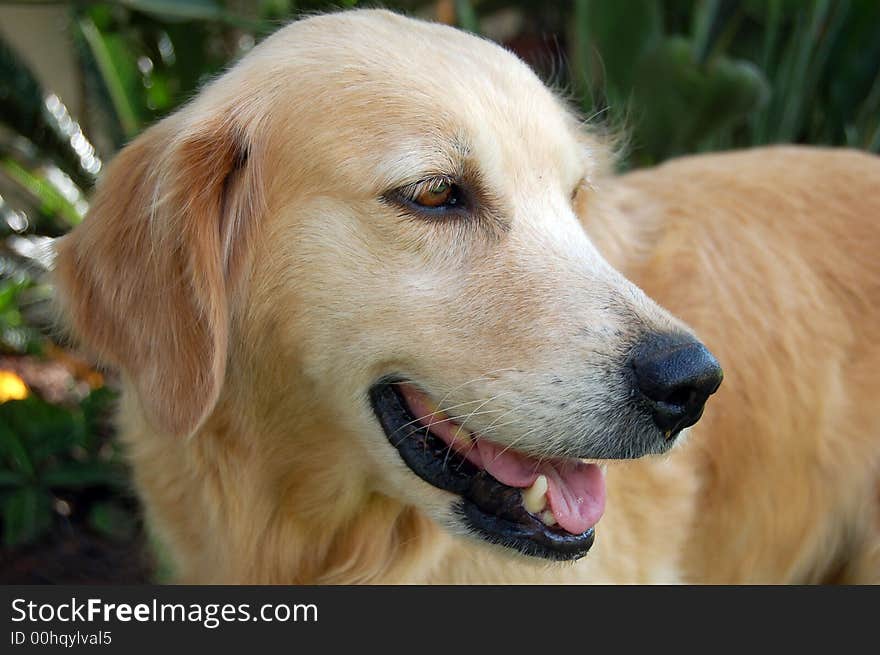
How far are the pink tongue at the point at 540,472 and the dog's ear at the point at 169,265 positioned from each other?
1.58ft

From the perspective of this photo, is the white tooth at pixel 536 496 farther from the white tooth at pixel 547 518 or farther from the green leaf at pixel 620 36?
the green leaf at pixel 620 36

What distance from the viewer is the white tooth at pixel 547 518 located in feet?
6.84

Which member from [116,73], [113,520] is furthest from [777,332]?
[116,73]


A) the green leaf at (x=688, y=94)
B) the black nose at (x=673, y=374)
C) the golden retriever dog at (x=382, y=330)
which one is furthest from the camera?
the green leaf at (x=688, y=94)

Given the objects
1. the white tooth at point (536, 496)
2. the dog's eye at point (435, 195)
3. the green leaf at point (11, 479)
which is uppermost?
the dog's eye at point (435, 195)

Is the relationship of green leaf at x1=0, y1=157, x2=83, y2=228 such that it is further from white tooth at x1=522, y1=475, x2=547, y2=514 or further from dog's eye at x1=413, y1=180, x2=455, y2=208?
white tooth at x1=522, y1=475, x2=547, y2=514

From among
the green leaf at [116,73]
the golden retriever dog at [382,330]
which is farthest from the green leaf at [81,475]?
the green leaf at [116,73]

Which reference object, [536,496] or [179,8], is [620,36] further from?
[536,496]

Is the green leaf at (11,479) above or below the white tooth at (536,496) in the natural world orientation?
below

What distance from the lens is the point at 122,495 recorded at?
12.8 feet

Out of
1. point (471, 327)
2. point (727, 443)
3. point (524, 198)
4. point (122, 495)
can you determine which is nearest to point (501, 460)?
point (471, 327)

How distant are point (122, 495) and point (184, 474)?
5.35 feet

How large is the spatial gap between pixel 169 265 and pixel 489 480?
87 centimetres

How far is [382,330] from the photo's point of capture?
6.56 ft
